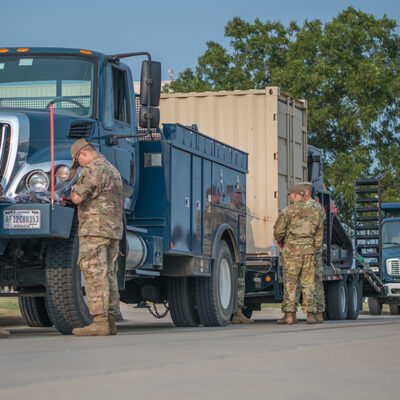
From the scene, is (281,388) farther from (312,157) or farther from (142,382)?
(312,157)

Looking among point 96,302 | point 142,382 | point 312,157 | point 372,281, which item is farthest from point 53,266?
point 372,281

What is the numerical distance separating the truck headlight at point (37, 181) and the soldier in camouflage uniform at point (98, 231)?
30 cm

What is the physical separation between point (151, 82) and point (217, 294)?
143 inches

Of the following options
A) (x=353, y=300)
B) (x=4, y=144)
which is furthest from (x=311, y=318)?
(x=4, y=144)

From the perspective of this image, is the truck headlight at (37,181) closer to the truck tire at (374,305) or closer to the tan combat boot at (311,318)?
the tan combat boot at (311,318)

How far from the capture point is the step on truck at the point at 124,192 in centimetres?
1002

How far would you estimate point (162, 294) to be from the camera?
548 inches

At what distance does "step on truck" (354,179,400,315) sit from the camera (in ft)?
78.5

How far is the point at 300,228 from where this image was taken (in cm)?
A: 1442

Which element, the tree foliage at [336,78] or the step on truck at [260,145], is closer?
the step on truck at [260,145]

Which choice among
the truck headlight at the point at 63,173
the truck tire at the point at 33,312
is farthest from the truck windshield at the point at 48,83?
the truck tire at the point at 33,312

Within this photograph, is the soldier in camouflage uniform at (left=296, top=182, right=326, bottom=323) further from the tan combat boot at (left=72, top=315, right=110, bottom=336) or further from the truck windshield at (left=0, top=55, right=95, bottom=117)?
the tan combat boot at (left=72, top=315, right=110, bottom=336)

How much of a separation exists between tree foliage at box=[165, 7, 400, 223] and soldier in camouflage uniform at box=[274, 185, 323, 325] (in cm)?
2027

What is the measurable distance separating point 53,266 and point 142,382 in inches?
197
